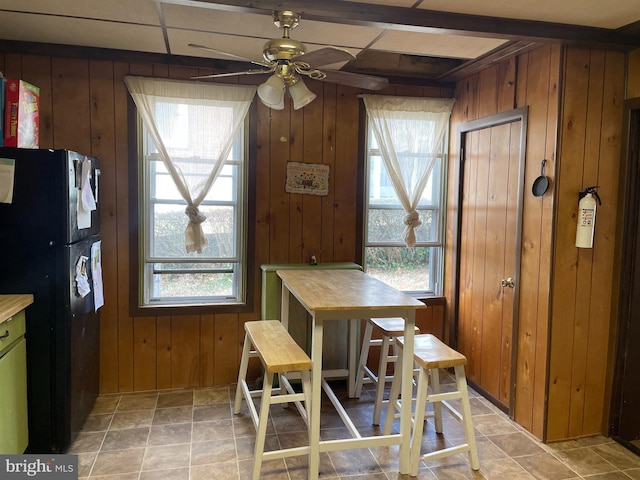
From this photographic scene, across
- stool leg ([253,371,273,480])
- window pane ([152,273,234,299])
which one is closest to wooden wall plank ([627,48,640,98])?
stool leg ([253,371,273,480])

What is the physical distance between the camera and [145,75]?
10.8 feet

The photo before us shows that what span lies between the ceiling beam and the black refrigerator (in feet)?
3.53

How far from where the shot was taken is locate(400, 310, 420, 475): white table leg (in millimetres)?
2371

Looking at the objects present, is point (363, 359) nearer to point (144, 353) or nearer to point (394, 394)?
point (394, 394)

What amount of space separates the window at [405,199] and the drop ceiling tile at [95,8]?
1733 millimetres

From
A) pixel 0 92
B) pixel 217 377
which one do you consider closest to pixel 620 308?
pixel 217 377

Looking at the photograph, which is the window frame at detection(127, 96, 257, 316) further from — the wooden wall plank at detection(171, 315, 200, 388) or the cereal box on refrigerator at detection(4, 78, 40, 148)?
the cereal box on refrigerator at detection(4, 78, 40, 148)

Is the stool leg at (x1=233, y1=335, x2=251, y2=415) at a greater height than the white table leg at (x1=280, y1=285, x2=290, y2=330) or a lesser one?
lesser

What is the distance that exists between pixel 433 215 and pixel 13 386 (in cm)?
312

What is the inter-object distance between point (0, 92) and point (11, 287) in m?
0.99

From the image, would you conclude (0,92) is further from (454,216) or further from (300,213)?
(454,216)

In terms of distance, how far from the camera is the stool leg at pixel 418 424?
243cm

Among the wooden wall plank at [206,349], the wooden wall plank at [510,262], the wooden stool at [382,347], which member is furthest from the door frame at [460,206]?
the wooden wall plank at [206,349]

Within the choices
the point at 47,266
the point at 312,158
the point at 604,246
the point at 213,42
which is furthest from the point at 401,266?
the point at 47,266
